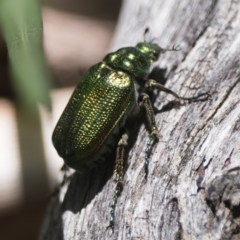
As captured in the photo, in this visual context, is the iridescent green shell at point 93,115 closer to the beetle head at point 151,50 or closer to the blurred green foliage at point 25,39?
the beetle head at point 151,50

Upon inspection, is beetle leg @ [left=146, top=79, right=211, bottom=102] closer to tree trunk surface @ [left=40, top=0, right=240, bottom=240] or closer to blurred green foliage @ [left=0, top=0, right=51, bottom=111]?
tree trunk surface @ [left=40, top=0, right=240, bottom=240]

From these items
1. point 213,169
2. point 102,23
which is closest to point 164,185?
point 213,169

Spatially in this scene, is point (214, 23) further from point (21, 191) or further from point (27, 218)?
point (27, 218)

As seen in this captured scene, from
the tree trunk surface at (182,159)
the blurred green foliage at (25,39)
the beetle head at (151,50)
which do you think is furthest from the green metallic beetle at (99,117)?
the blurred green foliage at (25,39)

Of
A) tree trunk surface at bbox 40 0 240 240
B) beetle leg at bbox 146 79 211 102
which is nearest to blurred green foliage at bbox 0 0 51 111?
tree trunk surface at bbox 40 0 240 240

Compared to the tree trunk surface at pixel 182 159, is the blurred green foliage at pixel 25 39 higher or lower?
higher

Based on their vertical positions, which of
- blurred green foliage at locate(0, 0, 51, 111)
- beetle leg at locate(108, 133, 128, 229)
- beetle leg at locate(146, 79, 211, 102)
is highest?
blurred green foliage at locate(0, 0, 51, 111)

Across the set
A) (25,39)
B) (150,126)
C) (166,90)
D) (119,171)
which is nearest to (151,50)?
(166,90)
